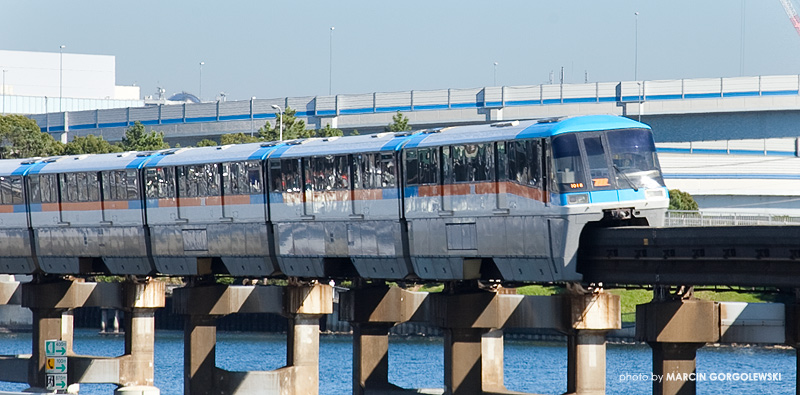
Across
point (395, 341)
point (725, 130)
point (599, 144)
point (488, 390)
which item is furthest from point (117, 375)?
point (725, 130)

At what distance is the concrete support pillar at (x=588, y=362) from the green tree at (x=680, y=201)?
56.8 meters

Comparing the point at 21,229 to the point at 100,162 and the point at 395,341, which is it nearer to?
the point at 100,162

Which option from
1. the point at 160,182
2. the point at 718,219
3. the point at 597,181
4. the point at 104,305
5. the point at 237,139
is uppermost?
the point at 237,139

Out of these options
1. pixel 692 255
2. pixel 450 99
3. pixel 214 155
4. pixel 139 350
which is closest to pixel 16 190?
pixel 139 350

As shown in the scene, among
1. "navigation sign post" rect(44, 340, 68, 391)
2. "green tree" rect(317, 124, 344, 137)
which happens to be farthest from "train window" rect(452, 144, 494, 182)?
→ "green tree" rect(317, 124, 344, 137)

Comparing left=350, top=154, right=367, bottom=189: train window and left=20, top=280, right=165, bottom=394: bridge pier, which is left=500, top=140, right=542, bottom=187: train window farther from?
left=20, top=280, right=165, bottom=394: bridge pier

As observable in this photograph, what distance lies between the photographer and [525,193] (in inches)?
1326

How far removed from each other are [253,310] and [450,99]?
65.6 meters

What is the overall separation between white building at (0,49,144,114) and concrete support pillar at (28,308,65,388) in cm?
→ 12899

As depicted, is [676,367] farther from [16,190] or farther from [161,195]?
[16,190]

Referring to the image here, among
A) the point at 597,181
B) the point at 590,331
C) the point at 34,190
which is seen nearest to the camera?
the point at 597,181

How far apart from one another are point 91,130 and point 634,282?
109396 mm

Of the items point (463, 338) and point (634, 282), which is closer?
point (634, 282)

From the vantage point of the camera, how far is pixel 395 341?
103312mm
